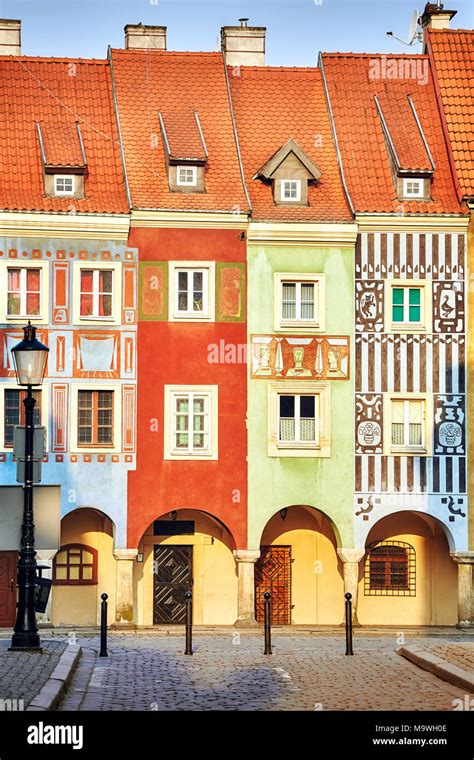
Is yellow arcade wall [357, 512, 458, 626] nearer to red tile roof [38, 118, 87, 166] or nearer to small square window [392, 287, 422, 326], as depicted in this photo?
small square window [392, 287, 422, 326]

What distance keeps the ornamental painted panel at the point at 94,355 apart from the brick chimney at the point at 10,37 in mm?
8961

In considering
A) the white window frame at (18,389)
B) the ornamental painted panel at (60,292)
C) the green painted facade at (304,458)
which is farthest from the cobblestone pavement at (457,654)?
the ornamental painted panel at (60,292)

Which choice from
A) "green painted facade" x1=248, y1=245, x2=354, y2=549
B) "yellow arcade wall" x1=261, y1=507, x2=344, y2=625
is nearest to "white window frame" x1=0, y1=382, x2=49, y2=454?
"green painted facade" x1=248, y1=245, x2=354, y2=549

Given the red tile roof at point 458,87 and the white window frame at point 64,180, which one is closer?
the white window frame at point 64,180

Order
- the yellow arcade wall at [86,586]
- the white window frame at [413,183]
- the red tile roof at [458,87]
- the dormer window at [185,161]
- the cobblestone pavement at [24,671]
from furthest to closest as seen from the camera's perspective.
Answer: the red tile roof at [458,87] → the yellow arcade wall at [86,586] → the white window frame at [413,183] → the dormer window at [185,161] → the cobblestone pavement at [24,671]

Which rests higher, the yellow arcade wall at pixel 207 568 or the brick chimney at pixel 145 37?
the brick chimney at pixel 145 37

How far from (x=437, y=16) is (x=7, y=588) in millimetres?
19237

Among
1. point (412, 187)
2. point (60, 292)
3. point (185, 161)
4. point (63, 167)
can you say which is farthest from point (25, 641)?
point (412, 187)

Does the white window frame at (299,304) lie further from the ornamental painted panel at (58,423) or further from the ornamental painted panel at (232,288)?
the ornamental painted panel at (58,423)

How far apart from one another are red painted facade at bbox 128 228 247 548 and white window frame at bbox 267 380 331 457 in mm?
688

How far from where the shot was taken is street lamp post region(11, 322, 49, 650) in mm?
24484

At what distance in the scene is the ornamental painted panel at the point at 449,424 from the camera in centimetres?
4031

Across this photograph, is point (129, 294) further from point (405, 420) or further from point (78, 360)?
point (405, 420)

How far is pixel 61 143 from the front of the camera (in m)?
41.0
